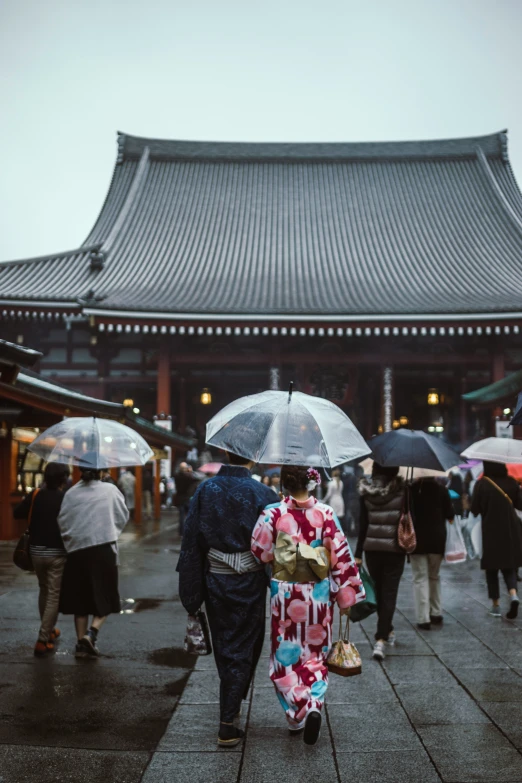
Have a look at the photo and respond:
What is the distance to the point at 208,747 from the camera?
4023 millimetres

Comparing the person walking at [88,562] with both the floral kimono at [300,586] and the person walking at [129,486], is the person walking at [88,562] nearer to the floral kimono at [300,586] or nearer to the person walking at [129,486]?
the floral kimono at [300,586]

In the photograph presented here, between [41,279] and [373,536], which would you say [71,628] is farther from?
[41,279]

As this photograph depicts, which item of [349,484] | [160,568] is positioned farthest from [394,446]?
[349,484]

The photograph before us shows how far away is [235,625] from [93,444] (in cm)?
289

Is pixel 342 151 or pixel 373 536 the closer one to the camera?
pixel 373 536

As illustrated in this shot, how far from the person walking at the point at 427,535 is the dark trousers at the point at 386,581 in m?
0.67

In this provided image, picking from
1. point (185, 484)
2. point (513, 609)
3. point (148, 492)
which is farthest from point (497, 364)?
point (513, 609)

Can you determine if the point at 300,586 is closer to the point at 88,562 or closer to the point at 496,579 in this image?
the point at 88,562

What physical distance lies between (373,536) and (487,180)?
74.1 ft

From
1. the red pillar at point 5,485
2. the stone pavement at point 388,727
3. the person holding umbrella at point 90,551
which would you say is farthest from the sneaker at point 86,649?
the red pillar at point 5,485

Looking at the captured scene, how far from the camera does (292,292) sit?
20078mm

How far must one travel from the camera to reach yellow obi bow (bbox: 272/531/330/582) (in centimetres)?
404

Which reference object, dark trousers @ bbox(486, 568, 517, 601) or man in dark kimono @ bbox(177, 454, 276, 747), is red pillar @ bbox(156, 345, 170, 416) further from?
man in dark kimono @ bbox(177, 454, 276, 747)

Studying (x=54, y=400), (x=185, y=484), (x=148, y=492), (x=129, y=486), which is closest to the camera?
(x=54, y=400)
